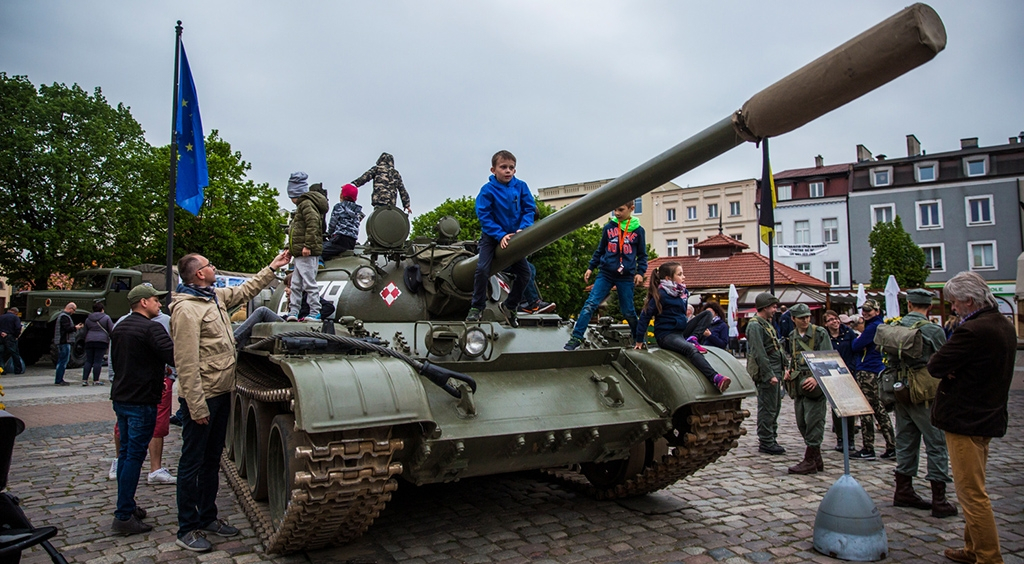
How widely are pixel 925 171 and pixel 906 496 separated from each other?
39.9 meters

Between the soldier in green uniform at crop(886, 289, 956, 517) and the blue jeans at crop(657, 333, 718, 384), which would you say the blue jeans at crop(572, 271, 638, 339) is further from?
the soldier in green uniform at crop(886, 289, 956, 517)

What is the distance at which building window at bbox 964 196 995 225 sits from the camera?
3747cm

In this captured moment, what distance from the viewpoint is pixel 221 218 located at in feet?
97.0

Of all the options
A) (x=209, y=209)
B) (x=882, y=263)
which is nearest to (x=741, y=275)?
(x=882, y=263)

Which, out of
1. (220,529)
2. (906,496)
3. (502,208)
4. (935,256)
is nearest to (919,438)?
(906,496)

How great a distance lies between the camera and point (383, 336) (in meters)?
5.88

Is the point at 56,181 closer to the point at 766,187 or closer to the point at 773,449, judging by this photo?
the point at 773,449

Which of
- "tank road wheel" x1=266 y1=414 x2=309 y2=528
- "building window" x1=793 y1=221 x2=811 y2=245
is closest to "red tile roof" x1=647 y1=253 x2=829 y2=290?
"building window" x1=793 y1=221 x2=811 y2=245

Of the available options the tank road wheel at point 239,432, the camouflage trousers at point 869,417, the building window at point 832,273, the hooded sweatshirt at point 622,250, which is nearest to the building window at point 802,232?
the building window at point 832,273

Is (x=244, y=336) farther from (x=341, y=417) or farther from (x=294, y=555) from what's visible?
(x=341, y=417)

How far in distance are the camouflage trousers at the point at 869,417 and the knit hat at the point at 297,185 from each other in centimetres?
673

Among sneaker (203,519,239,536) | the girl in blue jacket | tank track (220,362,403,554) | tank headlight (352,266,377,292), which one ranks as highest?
tank headlight (352,266,377,292)

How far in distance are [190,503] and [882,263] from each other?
35109 mm

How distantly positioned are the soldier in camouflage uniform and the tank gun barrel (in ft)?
11.8
